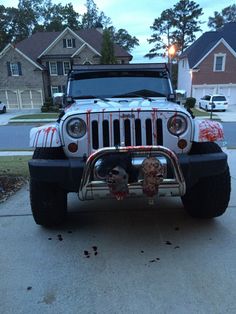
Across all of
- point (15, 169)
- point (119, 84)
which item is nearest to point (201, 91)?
point (15, 169)

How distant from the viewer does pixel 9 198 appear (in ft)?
16.0

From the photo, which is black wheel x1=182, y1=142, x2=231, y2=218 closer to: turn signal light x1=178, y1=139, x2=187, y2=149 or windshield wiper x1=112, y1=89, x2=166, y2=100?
turn signal light x1=178, y1=139, x2=187, y2=149

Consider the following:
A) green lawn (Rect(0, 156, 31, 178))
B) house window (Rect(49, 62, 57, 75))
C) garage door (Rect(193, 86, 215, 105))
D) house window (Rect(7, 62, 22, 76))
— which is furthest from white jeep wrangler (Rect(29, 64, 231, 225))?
house window (Rect(49, 62, 57, 75))

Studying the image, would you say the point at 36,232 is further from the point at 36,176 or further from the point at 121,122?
the point at 121,122

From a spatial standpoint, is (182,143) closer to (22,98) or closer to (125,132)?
(125,132)

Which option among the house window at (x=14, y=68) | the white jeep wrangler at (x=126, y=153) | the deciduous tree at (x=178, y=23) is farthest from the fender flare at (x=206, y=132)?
the deciduous tree at (x=178, y=23)

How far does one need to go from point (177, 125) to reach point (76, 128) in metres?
1.01

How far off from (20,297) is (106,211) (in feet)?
6.43

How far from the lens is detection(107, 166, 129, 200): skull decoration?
2877mm

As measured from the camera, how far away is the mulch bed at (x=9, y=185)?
5010 mm

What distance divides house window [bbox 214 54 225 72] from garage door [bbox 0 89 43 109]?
745 inches

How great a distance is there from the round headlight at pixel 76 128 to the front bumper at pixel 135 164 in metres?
0.25

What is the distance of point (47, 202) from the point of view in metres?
3.55

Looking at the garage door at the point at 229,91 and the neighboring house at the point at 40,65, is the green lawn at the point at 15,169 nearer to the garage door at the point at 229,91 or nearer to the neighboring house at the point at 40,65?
the neighboring house at the point at 40,65
